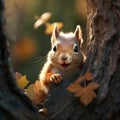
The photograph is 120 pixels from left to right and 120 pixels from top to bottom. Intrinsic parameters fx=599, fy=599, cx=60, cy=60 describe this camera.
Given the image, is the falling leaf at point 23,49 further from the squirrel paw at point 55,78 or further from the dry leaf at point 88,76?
the dry leaf at point 88,76

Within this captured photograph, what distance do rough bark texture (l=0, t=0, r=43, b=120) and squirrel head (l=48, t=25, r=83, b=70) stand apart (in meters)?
0.77

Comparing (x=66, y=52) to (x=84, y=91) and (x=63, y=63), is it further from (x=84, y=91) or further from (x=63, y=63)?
(x=84, y=91)

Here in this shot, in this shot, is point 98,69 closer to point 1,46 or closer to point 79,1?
point 1,46

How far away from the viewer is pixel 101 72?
8.89 feet

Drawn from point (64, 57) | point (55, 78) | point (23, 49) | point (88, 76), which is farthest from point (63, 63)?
point (23, 49)

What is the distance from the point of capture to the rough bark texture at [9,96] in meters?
2.37

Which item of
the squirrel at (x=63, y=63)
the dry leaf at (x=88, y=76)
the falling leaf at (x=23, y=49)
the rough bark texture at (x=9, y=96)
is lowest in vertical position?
the falling leaf at (x=23, y=49)

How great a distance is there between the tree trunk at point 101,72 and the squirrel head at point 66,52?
1.43ft

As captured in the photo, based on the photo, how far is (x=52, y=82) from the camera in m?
3.01

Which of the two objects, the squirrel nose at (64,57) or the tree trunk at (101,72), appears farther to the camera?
the squirrel nose at (64,57)

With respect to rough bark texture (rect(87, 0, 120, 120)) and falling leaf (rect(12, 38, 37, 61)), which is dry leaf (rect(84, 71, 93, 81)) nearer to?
rough bark texture (rect(87, 0, 120, 120))

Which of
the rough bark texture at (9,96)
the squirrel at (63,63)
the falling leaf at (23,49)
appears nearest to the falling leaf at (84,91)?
the rough bark texture at (9,96)

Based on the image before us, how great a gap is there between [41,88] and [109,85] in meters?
0.68

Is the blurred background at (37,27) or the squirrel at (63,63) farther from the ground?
the squirrel at (63,63)
